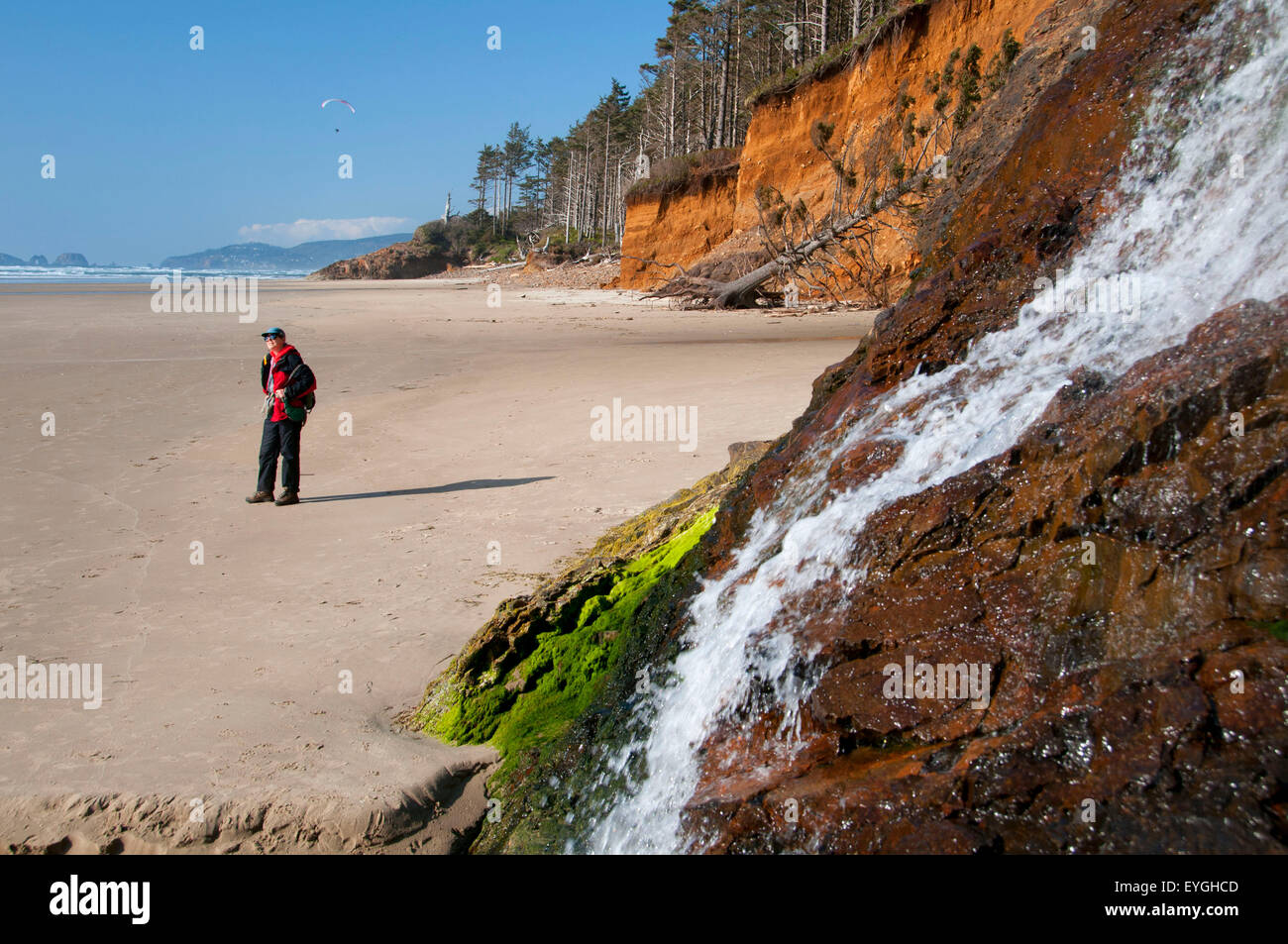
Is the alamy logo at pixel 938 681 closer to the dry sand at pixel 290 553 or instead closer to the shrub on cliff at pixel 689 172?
the dry sand at pixel 290 553

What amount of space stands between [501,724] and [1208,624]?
3.27 m

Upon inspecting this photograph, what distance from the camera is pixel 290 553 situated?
7.18 meters

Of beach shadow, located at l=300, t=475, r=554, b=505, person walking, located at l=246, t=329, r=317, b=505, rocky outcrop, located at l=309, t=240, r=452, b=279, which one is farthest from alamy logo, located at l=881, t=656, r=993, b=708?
rocky outcrop, located at l=309, t=240, r=452, b=279

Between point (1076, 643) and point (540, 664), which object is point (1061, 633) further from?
point (540, 664)

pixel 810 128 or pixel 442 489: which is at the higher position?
pixel 810 128

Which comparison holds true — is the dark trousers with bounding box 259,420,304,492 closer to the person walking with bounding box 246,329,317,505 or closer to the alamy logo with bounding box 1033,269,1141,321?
the person walking with bounding box 246,329,317,505

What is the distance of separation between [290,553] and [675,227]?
1281 inches

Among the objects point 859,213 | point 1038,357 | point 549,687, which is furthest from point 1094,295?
point 859,213

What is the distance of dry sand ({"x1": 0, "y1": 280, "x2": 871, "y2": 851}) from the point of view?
3949mm

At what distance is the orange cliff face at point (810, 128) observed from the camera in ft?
70.8

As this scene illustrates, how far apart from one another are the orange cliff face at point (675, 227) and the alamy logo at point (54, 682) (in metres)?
32.1

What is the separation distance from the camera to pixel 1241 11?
3854 mm
